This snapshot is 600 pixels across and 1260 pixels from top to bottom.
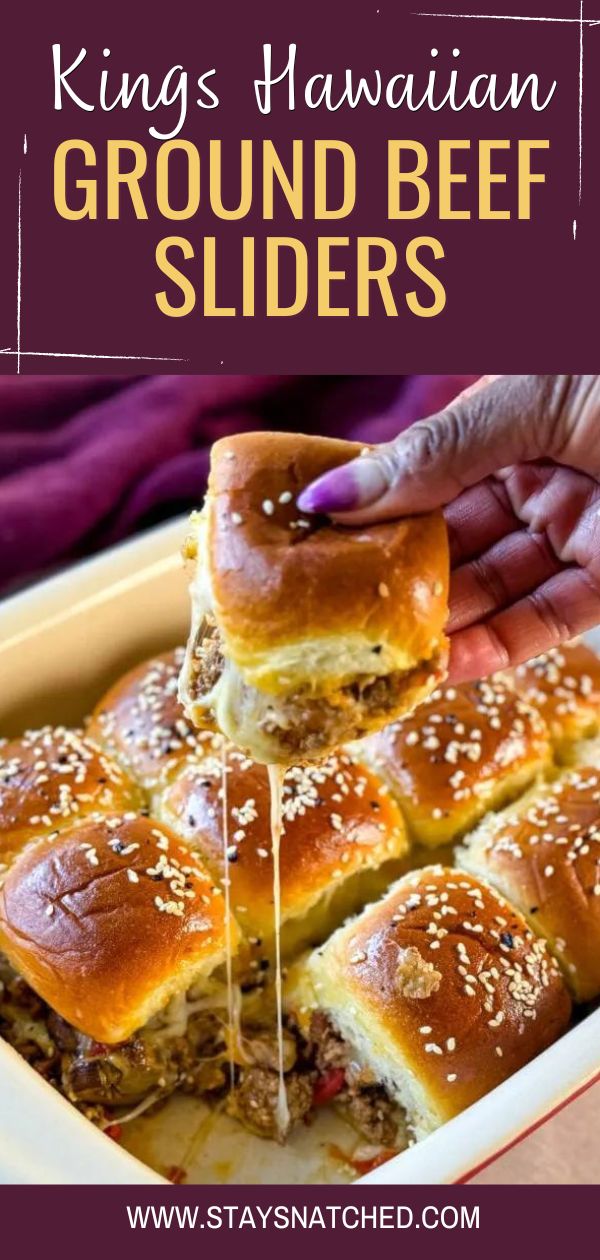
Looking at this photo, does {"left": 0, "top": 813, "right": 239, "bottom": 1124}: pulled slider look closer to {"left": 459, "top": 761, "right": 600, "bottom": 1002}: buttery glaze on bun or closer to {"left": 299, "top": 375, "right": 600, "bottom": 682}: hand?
{"left": 459, "top": 761, "right": 600, "bottom": 1002}: buttery glaze on bun

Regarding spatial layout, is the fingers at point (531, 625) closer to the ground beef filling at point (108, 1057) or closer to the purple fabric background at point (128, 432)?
the ground beef filling at point (108, 1057)

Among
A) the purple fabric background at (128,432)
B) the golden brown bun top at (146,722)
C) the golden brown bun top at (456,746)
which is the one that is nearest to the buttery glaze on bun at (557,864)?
the golden brown bun top at (456,746)

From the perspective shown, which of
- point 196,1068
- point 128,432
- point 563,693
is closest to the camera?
point 196,1068

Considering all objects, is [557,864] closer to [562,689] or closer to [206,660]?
[562,689]

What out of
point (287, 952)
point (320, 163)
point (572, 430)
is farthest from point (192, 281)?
point (287, 952)

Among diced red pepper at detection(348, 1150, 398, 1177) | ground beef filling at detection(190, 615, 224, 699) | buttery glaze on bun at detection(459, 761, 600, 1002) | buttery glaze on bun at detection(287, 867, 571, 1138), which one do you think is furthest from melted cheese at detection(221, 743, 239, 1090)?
buttery glaze on bun at detection(459, 761, 600, 1002)
